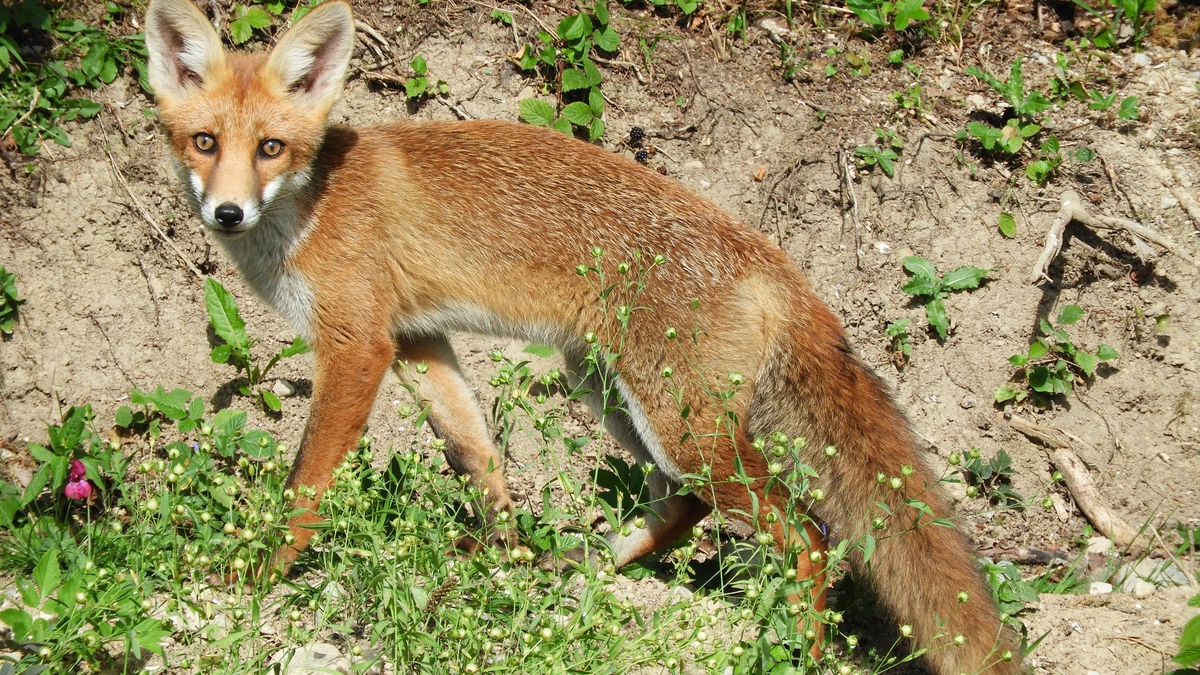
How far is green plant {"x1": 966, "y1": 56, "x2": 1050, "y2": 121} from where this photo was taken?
6.65 meters

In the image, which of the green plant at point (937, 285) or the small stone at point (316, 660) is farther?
the green plant at point (937, 285)

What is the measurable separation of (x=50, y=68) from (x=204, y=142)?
8.95 ft

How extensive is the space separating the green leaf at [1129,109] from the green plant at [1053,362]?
1474 mm

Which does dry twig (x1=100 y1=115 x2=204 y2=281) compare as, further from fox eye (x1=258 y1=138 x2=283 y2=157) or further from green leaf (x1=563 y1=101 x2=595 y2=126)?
green leaf (x1=563 y1=101 x2=595 y2=126)

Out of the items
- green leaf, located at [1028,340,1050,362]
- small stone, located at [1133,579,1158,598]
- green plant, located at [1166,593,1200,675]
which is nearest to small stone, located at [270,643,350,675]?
green plant, located at [1166,593,1200,675]

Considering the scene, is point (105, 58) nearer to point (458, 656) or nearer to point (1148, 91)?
point (458, 656)

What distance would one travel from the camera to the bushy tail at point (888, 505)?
12.1 feet

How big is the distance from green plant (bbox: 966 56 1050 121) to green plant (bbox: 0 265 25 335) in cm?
667

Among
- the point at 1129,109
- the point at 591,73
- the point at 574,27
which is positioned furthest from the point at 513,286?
the point at 1129,109

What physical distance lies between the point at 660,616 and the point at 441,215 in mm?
2609

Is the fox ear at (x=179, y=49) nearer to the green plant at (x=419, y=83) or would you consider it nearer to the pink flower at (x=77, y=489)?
the pink flower at (x=77, y=489)

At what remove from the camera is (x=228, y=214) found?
404cm

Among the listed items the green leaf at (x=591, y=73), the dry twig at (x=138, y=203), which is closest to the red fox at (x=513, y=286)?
the green leaf at (x=591, y=73)

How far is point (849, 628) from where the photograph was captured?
470 cm
